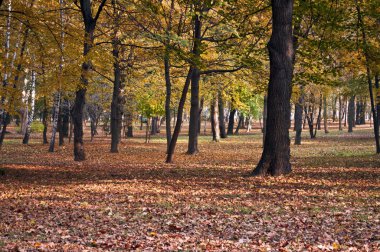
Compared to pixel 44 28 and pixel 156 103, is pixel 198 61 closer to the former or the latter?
pixel 44 28

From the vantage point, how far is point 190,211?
31.1ft

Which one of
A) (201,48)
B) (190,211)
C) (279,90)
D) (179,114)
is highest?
(201,48)

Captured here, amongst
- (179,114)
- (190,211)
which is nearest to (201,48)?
(179,114)

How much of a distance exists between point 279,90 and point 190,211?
235 inches

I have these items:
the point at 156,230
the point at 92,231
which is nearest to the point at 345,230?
the point at 156,230

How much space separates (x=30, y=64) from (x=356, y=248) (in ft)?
48.7

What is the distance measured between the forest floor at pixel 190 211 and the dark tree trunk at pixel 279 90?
615mm

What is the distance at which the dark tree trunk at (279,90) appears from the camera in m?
14.0

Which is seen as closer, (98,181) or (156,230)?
(156,230)

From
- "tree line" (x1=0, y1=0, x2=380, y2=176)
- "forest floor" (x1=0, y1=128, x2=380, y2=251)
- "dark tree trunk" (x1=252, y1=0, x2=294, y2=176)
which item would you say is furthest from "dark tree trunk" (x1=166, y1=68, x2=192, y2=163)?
"dark tree trunk" (x1=252, y1=0, x2=294, y2=176)

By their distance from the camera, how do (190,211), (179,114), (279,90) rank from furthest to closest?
(179,114)
(279,90)
(190,211)

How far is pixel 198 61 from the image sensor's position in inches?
608

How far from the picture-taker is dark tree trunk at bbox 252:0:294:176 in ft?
46.0

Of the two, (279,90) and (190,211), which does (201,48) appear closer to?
(279,90)
